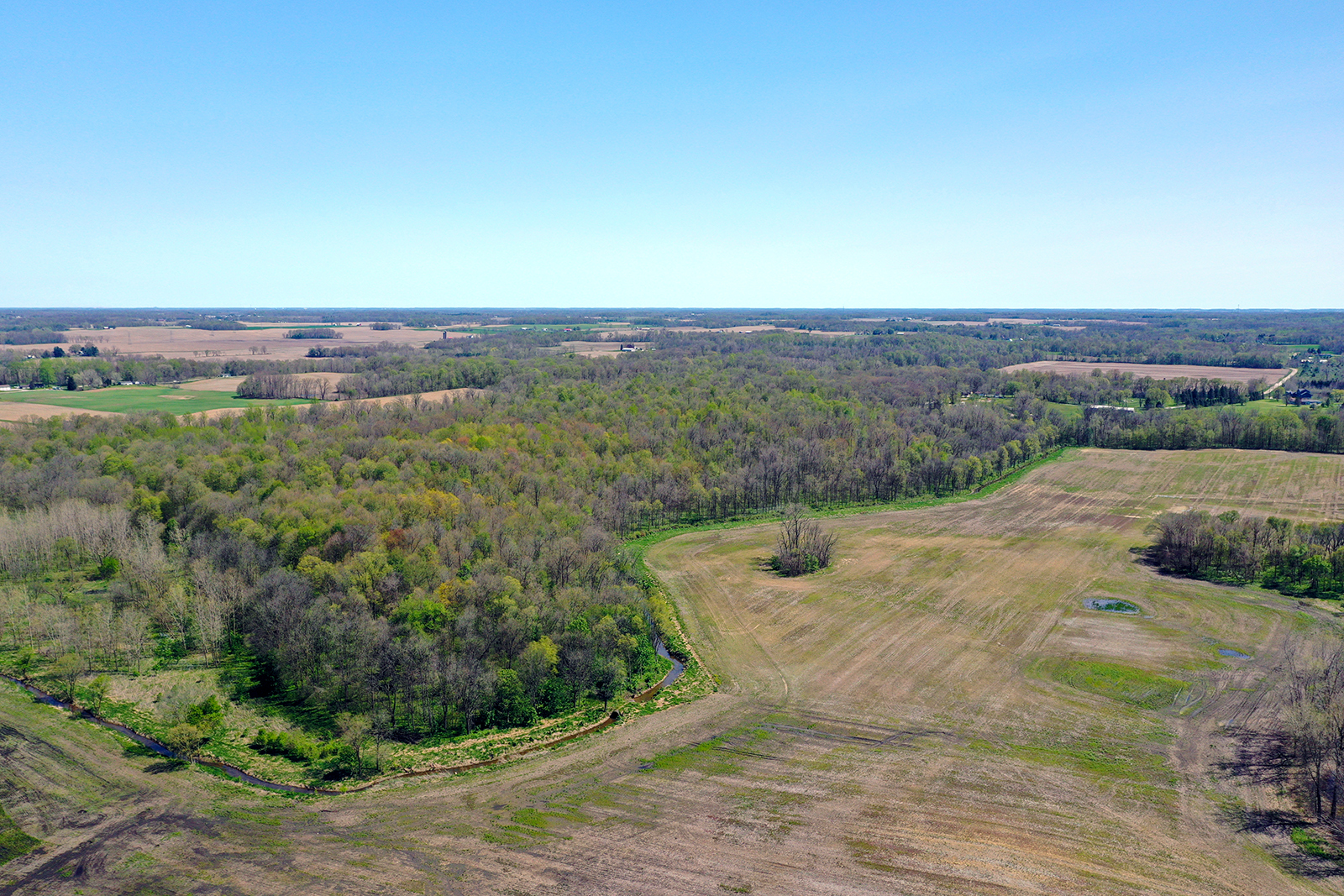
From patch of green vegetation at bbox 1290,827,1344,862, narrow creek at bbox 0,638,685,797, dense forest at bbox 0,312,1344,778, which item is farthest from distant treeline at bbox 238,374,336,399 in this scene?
patch of green vegetation at bbox 1290,827,1344,862

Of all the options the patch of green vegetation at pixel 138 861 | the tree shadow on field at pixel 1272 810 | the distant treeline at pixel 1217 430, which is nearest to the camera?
the patch of green vegetation at pixel 138 861

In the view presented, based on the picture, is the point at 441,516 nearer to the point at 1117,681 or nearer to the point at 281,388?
the point at 1117,681

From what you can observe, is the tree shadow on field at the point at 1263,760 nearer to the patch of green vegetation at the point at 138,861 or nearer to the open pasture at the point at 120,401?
the patch of green vegetation at the point at 138,861

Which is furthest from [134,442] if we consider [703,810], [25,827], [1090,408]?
[1090,408]

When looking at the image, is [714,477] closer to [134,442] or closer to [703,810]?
[703,810]

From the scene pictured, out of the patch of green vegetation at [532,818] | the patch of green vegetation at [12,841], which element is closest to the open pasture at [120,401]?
the patch of green vegetation at [12,841]

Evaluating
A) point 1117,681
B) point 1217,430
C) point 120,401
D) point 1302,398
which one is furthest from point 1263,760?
point 120,401
